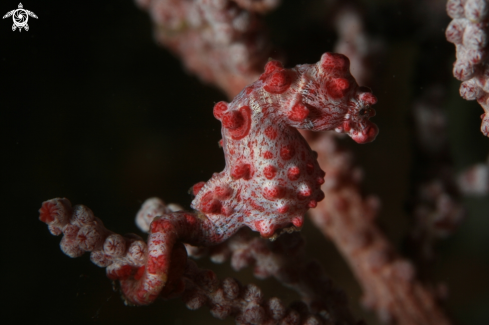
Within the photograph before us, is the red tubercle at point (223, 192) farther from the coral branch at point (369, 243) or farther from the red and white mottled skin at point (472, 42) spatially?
the coral branch at point (369, 243)

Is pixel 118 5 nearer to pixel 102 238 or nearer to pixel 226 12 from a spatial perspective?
pixel 226 12

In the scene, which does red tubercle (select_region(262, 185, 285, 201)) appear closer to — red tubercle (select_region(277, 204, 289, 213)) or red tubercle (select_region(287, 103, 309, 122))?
red tubercle (select_region(277, 204, 289, 213))

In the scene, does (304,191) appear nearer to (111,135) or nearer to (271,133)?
(271,133)

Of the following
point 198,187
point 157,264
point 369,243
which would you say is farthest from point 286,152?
point 369,243

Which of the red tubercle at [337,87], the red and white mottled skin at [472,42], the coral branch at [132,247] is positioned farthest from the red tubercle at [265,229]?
the red and white mottled skin at [472,42]

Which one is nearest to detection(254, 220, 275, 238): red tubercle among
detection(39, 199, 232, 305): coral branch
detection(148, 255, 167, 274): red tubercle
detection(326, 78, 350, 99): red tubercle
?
detection(39, 199, 232, 305): coral branch

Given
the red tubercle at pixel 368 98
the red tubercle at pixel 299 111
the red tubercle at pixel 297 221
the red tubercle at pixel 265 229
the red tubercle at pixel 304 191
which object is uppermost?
the red tubercle at pixel 368 98

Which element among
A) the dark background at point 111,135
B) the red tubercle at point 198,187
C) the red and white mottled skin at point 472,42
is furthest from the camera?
the dark background at point 111,135

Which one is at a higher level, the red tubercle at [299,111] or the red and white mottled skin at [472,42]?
the red and white mottled skin at [472,42]
